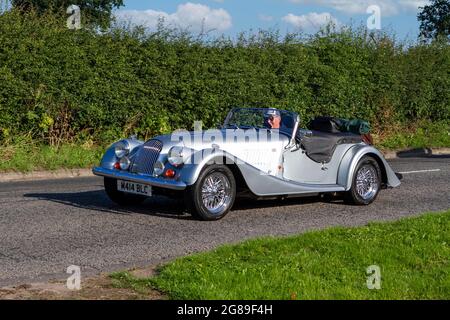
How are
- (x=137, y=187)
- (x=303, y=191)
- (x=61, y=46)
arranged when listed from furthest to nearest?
(x=61, y=46) → (x=303, y=191) → (x=137, y=187)

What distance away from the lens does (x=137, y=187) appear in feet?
31.2

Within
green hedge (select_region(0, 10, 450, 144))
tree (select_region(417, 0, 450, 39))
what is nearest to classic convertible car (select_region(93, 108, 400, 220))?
green hedge (select_region(0, 10, 450, 144))

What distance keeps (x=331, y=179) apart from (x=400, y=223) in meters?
2.17

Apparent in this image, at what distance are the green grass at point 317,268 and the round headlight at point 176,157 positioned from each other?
76.5 inches

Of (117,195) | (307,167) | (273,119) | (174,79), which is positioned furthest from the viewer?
(174,79)

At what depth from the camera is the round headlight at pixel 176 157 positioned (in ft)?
30.3

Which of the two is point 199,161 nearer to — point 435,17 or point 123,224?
point 123,224

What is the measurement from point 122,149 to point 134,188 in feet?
2.80

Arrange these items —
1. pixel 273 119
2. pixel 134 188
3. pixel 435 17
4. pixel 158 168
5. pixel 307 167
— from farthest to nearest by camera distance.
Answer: pixel 435 17 → pixel 273 119 → pixel 307 167 → pixel 134 188 → pixel 158 168

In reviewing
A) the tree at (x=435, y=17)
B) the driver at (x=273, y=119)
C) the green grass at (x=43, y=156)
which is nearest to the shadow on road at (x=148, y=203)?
the driver at (x=273, y=119)

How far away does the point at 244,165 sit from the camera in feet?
31.7

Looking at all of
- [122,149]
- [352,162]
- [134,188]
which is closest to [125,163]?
[122,149]

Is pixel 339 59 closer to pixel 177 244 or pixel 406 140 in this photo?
pixel 406 140
